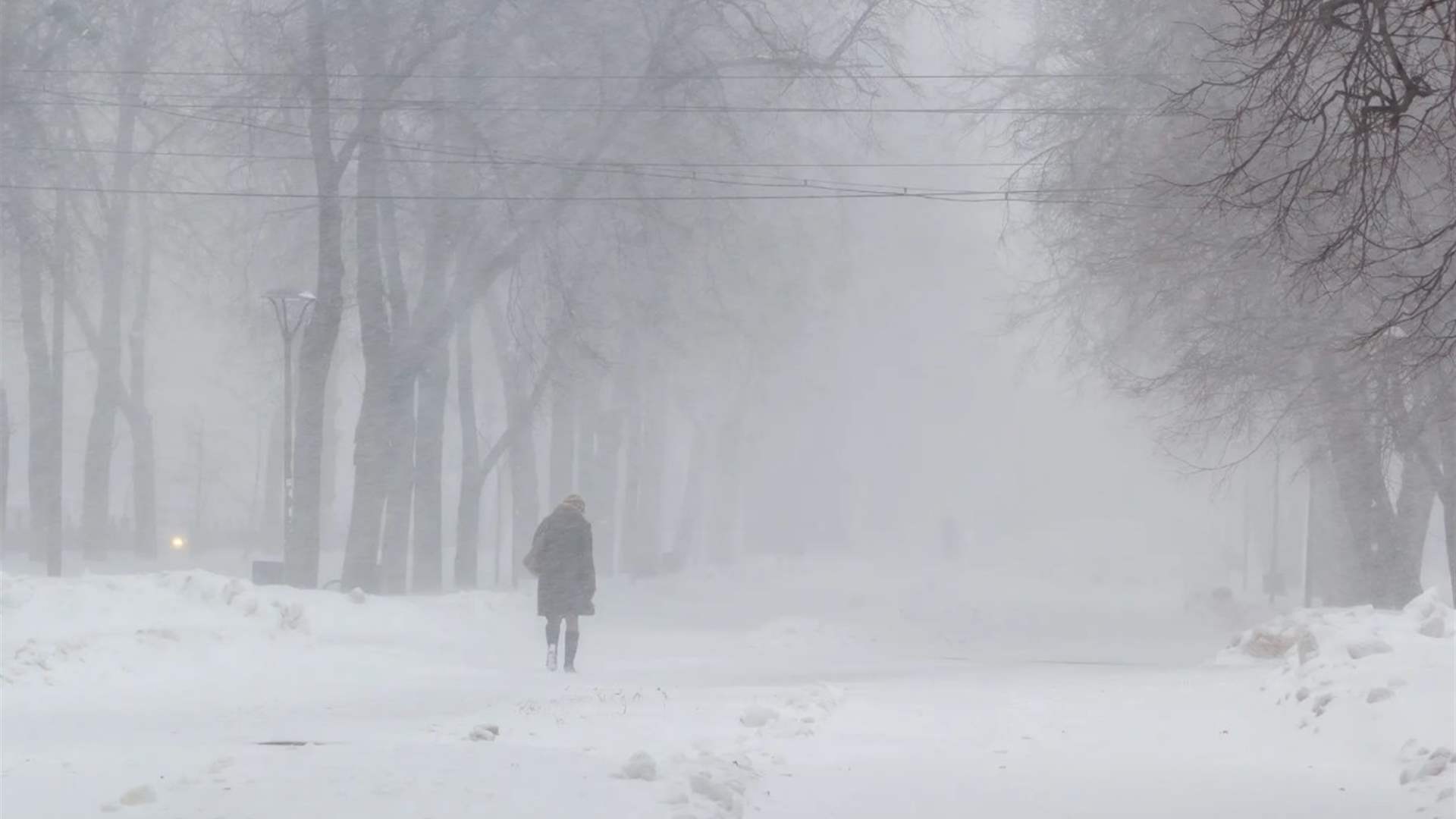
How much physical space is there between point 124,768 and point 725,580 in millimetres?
31378

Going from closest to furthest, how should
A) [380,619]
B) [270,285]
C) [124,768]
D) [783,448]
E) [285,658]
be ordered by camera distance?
1. [124,768]
2. [285,658]
3. [380,619]
4. [270,285]
5. [783,448]

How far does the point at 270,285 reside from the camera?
31531mm

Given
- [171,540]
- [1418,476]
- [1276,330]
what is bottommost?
[171,540]

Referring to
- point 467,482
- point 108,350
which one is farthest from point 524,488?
point 108,350

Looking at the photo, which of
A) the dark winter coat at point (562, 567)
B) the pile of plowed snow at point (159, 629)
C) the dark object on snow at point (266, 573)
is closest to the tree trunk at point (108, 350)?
the dark object on snow at point (266, 573)

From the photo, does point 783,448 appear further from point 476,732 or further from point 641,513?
point 476,732

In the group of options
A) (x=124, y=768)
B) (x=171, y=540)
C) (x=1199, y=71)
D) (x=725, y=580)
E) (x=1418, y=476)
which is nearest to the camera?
(x=124, y=768)

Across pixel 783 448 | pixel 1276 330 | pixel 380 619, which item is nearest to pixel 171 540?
pixel 783 448

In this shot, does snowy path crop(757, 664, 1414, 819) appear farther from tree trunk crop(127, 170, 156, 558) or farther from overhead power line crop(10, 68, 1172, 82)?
tree trunk crop(127, 170, 156, 558)

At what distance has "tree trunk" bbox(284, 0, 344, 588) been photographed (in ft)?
75.4

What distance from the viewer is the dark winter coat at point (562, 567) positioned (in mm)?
16578

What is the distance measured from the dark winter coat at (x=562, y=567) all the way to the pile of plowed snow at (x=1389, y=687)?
22.6ft

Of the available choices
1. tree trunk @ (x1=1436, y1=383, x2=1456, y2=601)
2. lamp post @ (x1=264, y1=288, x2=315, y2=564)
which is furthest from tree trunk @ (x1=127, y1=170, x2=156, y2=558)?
tree trunk @ (x1=1436, y1=383, x2=1456, y2=601)

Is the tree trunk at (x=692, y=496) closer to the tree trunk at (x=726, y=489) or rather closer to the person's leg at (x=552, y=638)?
the tree trunk at (x=726, y=489)
